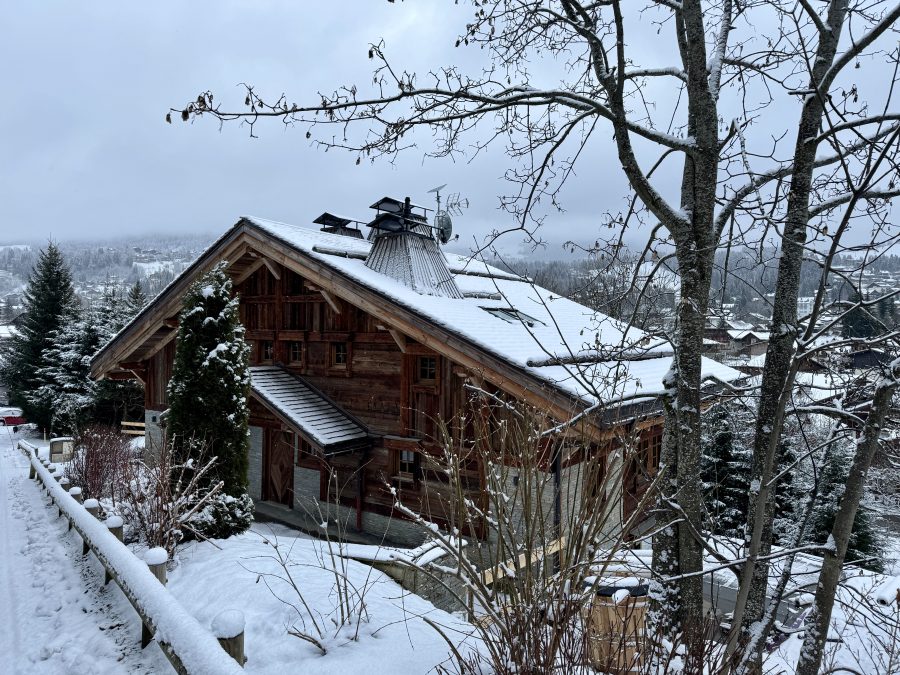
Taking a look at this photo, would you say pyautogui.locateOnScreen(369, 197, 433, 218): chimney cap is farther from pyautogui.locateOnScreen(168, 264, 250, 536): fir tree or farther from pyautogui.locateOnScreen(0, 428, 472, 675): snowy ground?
pyautogui.locateOnScreen(0, 428, 472, 675): snowy ground

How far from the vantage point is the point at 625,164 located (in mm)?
4352

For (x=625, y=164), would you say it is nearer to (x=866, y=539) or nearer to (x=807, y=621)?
(x=807, y=621)

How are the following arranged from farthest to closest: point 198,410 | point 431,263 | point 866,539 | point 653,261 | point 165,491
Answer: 1. point 431,263
2. point 866,539
3. point 198,410
4. point 165,491
5. point 653,261

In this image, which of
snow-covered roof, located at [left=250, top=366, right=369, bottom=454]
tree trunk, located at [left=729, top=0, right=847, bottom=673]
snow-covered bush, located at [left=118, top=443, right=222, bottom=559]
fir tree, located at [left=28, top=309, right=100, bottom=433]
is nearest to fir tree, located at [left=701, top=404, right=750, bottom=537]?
snow-covered roof, located at [left=250, top=366, right=369, bottom=454]

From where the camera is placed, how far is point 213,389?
8.34m

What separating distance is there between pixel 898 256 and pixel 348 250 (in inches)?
453

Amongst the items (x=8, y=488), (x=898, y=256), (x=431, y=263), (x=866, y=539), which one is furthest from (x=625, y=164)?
(x=8, y=488)

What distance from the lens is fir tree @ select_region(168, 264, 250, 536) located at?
824 cm

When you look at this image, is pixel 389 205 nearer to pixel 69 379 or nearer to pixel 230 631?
pixel 230 631

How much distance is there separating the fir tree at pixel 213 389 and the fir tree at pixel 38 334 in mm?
23324

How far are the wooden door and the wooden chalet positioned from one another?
0.03m

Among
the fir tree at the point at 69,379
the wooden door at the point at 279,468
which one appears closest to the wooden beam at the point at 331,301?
the wooden door at the point at 279,468

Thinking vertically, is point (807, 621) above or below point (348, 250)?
below

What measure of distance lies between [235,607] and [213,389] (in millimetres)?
3925
